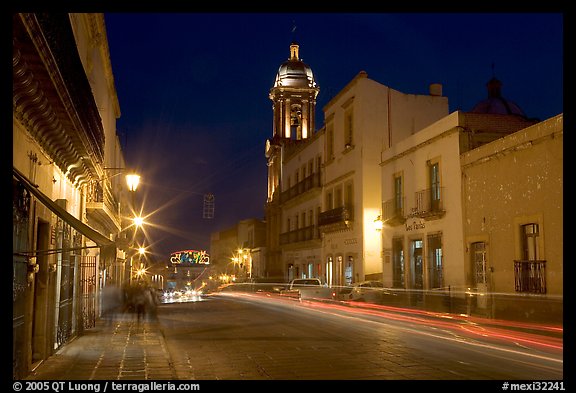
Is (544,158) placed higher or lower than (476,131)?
lower

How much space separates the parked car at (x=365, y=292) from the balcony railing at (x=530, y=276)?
900 centimetres

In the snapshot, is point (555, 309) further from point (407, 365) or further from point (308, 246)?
point (308, 246)

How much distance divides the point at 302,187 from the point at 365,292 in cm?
1631

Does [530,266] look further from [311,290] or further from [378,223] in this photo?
[311,290]

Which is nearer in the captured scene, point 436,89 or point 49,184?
point 49,184

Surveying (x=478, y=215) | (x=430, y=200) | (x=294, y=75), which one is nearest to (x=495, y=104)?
(x=294, y=75)

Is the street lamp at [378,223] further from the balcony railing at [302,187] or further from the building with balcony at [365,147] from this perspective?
the balcony railing at [302,187]

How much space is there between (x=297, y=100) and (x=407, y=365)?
4313 centimetres

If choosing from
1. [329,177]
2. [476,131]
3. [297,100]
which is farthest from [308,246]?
[476,131]

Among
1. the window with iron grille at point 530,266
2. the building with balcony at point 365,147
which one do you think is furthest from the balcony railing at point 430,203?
the window with iron grille at point 530,266

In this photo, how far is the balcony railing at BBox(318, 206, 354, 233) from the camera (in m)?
35.1

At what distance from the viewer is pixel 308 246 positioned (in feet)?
145

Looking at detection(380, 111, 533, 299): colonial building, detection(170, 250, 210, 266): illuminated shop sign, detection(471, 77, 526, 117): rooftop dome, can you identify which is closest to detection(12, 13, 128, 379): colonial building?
detection(380, 111, 533, 299): colonial building

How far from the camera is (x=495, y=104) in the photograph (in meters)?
43.4
